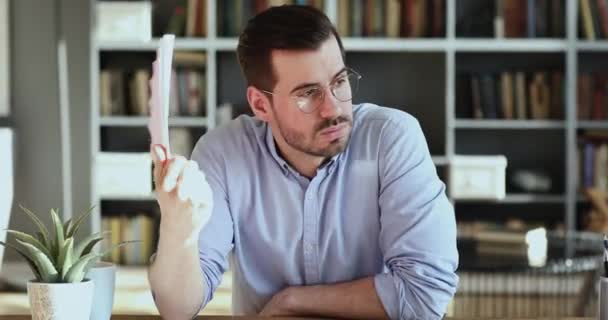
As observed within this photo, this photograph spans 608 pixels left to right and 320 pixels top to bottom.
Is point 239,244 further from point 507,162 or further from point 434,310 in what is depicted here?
point 507,162

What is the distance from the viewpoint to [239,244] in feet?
6.70

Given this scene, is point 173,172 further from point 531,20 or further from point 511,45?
point 531,20

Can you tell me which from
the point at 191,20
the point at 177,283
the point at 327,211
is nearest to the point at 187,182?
the point at 177,283

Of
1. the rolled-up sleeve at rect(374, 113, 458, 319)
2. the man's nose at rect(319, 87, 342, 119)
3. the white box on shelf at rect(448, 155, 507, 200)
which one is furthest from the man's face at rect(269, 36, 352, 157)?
the white box on shelf at rect(448, 155, 507, 200)

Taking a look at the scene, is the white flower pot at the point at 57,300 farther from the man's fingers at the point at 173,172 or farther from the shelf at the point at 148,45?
the shelf at the point at 148,45

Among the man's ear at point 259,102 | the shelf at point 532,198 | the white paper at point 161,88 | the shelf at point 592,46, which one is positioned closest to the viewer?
the white paper at point 161,88

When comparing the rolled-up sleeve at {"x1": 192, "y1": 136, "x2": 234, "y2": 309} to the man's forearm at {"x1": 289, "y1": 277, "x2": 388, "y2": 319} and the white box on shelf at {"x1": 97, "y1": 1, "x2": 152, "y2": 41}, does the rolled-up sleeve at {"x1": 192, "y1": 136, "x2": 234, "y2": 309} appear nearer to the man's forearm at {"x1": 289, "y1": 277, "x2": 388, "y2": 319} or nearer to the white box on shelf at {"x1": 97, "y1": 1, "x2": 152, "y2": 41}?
the man's forearm at {"x1": 289, "y1": 277, "x2": 388, "y2": 319}

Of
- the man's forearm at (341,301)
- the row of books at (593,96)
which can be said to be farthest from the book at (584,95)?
the man's forearm at (341,301)

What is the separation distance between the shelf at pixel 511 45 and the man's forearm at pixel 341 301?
12.1 ft

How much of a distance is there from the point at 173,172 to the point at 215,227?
50 centimetres

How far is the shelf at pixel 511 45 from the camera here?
17.6ft

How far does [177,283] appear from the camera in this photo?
1735mm

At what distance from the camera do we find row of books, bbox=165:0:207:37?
552 centimetres

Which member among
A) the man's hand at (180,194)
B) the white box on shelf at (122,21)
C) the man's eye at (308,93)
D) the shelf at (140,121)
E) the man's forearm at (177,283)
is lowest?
the man's forearm at (177,283)
